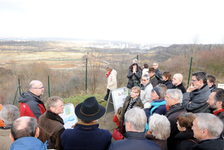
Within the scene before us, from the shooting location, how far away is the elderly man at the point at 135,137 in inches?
65.6

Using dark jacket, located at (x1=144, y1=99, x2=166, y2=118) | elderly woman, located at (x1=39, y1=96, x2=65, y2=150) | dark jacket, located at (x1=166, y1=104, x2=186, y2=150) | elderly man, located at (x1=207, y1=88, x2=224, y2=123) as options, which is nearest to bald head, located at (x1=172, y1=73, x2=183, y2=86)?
dark jacket, located at (x1=144, y1=99, x2=166, y2=118)

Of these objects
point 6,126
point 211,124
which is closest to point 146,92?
point 211,124

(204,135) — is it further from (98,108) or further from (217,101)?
(98,108)

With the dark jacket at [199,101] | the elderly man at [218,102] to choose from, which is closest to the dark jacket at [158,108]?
the dark jacket at [199,101]

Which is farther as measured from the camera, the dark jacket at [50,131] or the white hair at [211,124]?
the dark jacket at [50,131]

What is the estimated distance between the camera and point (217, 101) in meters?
2.59

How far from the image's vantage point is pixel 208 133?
1.81 meters

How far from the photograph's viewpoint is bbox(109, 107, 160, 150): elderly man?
1.67 m

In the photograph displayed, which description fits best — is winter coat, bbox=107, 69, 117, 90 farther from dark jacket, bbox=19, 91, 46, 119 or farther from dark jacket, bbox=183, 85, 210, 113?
dark jacket, bbox=19, 91, 46, 119

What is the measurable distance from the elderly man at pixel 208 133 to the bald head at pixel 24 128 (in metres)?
1.73

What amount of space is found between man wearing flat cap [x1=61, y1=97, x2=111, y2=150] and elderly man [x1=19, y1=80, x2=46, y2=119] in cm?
115

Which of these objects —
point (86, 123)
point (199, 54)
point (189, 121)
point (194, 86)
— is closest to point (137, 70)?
point (194, 86)

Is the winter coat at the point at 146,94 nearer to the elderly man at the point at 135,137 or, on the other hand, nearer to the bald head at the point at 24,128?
the elderly man at the point at 135,137

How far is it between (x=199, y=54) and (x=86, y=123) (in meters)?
17.6
